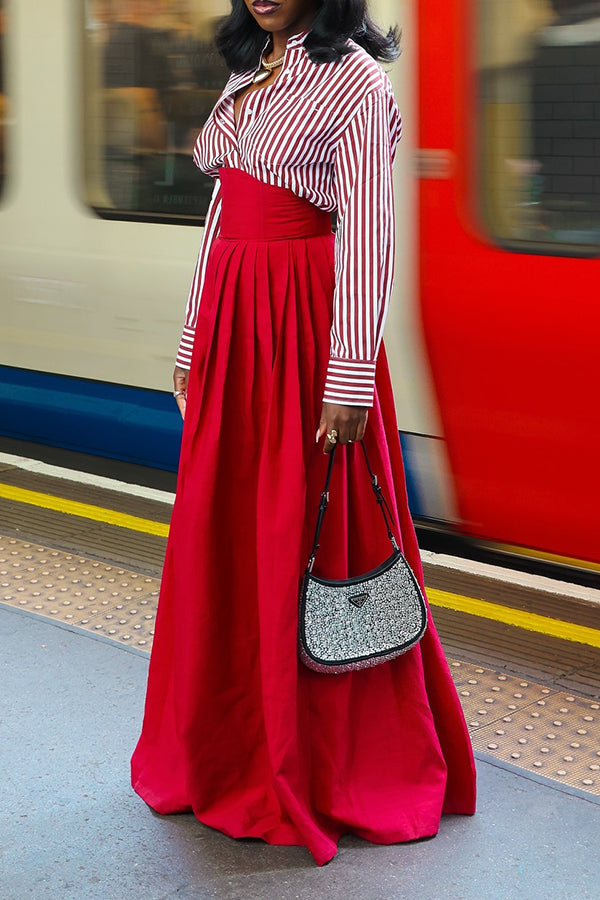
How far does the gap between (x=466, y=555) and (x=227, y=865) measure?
2.41 metres

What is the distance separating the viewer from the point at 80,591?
430cm

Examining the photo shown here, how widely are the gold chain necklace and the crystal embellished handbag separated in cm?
76

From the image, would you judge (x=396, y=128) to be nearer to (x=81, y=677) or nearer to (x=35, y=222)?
(x=81, y=677)

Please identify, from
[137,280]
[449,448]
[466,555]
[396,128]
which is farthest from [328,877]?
[137,280]

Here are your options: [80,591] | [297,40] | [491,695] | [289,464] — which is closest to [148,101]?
[80,591]

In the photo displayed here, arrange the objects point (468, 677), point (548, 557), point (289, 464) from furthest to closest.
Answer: point (548, 557)
point (468, 677)
point (289, 464)

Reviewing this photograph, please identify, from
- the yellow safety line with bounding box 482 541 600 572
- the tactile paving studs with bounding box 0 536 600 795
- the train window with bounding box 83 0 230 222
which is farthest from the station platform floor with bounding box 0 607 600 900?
the train window with bounding box 83 0 230 222

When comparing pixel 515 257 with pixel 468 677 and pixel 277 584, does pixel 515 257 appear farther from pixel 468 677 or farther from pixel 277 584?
pixel 277 584

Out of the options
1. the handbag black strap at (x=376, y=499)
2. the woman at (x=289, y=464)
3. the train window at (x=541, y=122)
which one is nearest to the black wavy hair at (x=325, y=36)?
the woman at (x=289, y=464)

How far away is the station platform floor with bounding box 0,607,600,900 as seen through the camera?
2.60 metres

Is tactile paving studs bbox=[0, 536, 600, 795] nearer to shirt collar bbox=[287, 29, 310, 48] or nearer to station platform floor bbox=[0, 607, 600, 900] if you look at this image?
station platform floor bbox=[0, 607, 600, 900]

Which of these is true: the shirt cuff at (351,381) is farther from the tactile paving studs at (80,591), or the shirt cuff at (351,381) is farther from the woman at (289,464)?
the tactile paving studs at (80,591)

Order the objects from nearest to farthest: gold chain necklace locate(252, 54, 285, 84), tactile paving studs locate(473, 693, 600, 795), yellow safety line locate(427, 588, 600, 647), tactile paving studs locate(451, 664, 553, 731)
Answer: gold chain necklace locate(252, 54, 285, 84) → tactile paving studs locate(473, 693, 600, 795) → tactile paving studs locate(451, 664, 553, 731) → yellow safety line locate(427, 588, 600, 647)

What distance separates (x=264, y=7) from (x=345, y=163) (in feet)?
1.13
